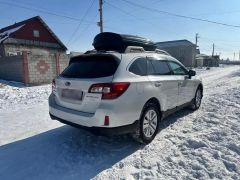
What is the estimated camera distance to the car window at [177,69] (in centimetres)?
506

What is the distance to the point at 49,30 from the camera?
1200 inches

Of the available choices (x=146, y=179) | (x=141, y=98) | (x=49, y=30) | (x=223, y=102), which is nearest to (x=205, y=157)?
(x=146, y=179)

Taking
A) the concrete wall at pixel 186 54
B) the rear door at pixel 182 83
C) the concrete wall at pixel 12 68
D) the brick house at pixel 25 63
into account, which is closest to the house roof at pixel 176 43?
the concrete wall at pixel 186 54

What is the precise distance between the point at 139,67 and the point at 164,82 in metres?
0.80

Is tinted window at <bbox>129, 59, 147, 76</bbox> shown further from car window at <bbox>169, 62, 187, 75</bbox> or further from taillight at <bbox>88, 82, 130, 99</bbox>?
car window at <bbox>169, 62, 187, 75</bbox>

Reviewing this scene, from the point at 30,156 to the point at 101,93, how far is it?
1.72 m

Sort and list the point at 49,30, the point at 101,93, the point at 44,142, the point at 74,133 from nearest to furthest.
Result: the point at 101,93
the point at 44,142
the point at 74,133
the point at 49,30

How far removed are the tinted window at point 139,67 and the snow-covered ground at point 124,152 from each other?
1.37m

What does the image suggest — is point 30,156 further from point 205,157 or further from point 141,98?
point 205,157

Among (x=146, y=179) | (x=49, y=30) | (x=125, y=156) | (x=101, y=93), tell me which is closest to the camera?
(x=146, y=179)

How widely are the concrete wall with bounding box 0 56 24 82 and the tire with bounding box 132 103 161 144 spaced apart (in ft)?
42.8

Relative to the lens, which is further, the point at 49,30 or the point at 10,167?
the point at 49,30

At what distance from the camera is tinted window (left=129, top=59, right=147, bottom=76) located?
370 centimetres

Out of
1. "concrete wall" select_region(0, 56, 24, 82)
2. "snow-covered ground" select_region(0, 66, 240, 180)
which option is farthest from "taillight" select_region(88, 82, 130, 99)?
"concrete wall" select_region(0, 56, 24, 82)
